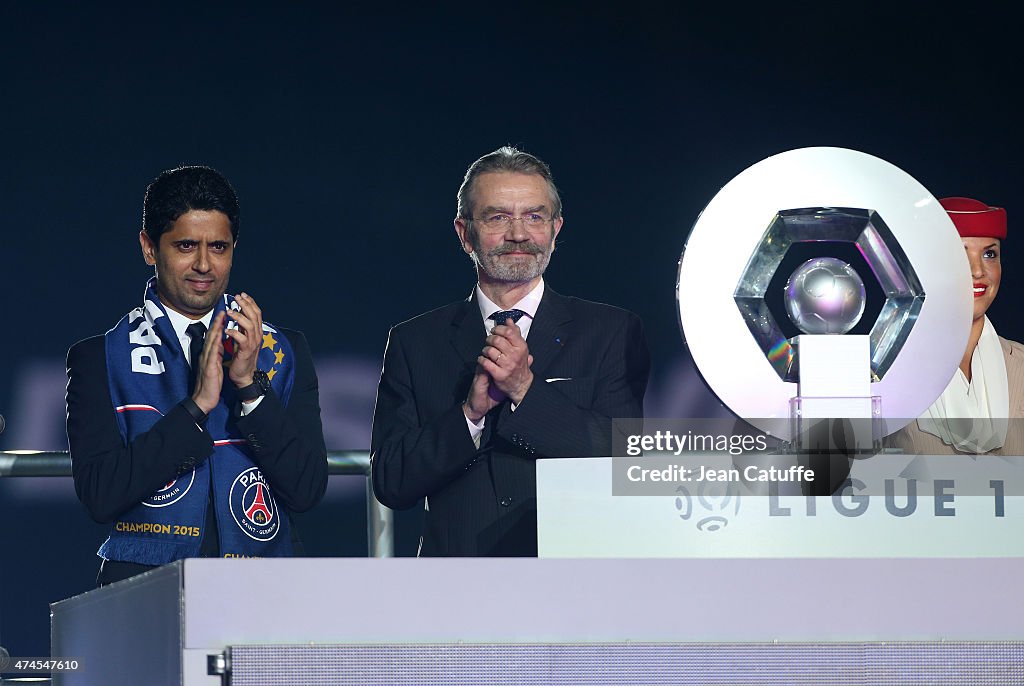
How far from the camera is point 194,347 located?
2.11 m

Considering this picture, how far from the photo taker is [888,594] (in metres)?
0.80

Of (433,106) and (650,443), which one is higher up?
(433,106)

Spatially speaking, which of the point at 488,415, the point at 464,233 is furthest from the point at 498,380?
the point at 464,233

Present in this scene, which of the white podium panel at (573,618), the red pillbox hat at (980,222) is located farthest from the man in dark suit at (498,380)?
the white podium panel at (573,618)

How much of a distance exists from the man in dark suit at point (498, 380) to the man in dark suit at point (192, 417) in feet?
0.59

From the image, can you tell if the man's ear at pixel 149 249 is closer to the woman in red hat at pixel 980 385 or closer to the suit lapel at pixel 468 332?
the suit lapel at pixel 468 332

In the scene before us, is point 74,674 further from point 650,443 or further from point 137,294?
point 137,294

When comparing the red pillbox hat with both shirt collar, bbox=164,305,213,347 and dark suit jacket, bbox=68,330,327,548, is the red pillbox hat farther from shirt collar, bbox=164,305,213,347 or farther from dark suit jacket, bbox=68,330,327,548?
shirt collar, bbox=164,305,213,347

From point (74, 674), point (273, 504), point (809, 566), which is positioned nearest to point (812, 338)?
point (809, 566)

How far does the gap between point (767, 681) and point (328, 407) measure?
8.05ft

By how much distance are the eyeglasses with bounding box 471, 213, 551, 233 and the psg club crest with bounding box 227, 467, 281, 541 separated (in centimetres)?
49

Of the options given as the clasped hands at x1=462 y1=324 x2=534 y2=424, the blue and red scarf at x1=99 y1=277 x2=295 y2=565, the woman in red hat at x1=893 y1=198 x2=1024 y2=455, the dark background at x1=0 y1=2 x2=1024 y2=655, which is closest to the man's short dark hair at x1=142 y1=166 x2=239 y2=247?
the blue and red scarf at x1=99 y1=277 x2=295 y2=565

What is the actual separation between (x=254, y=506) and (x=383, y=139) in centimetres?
151

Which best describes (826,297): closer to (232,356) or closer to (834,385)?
(834,385)
